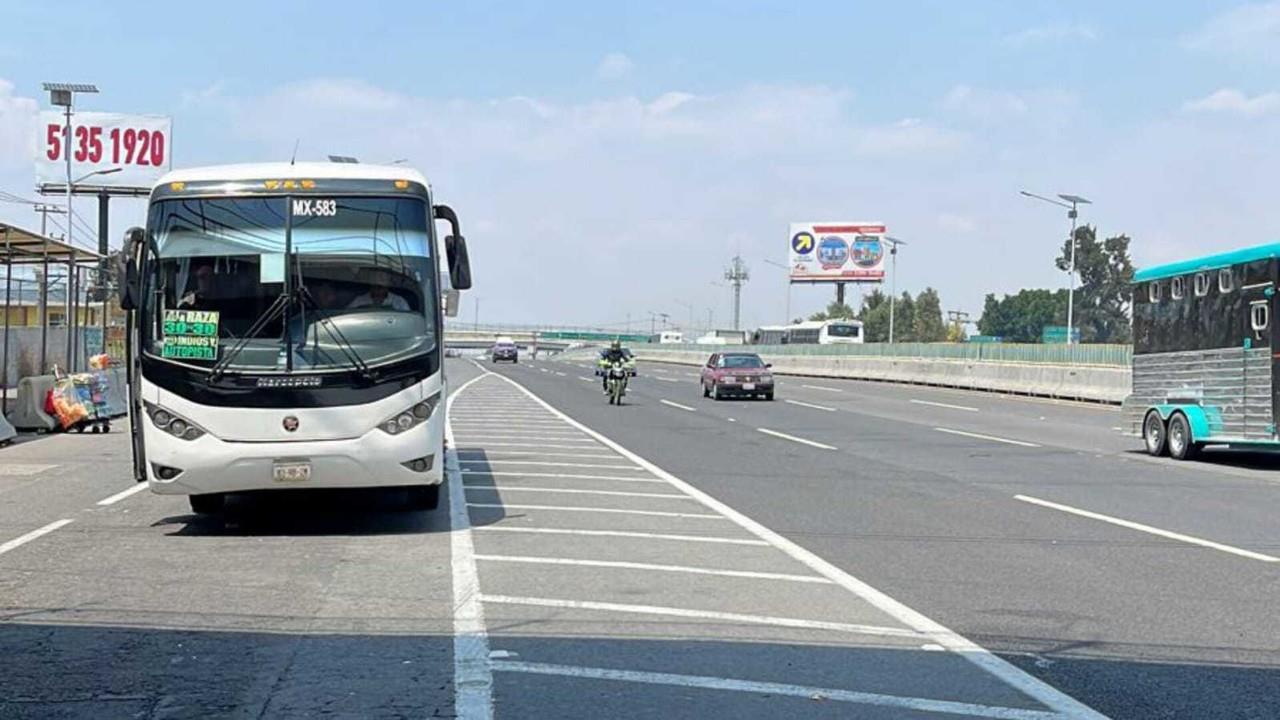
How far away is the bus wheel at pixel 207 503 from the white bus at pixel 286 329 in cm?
34

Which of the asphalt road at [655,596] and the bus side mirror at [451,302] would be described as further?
the bus side mirror at [451,302]

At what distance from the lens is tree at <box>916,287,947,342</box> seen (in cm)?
13688

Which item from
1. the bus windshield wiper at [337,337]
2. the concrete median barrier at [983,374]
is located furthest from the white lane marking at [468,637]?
the concrete median barrier at [983,374]

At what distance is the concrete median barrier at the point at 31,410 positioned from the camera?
22891mm

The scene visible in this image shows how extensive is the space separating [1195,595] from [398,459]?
612cm

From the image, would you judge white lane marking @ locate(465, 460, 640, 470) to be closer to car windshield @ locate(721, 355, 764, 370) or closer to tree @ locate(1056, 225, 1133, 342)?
car windshield @ locate(721, 355, 764, 370)

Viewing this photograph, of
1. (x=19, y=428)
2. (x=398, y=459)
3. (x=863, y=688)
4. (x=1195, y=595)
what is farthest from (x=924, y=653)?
(x=19, y=428)

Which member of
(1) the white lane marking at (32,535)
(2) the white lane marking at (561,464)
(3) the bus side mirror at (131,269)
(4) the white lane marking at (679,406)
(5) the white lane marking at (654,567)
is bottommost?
→ (4) the white lane marking at (679,406)

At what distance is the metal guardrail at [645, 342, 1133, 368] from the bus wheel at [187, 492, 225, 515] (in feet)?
74.7

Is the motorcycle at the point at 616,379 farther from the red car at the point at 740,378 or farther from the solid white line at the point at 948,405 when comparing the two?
the solid white line at the point at 948,405

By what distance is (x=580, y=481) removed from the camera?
16.0 metres

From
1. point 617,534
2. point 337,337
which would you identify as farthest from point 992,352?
point 337,337

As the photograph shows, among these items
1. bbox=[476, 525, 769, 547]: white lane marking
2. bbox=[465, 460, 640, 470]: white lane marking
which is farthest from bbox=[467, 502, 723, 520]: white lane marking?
bbox=[465, 460, 640, 470]: white lane marking

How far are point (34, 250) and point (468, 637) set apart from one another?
20.0m
